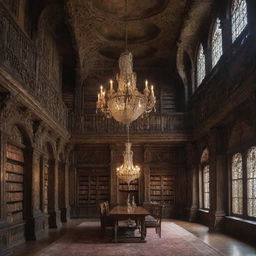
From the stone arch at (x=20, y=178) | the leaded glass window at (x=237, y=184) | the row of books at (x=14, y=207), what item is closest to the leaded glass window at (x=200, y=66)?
the leaded glass window at (x=237, y=184)

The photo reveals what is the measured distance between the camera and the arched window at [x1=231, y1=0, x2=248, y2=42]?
32.1ft

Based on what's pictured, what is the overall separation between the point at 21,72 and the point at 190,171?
28.8 feet

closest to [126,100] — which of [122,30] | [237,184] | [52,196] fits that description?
[237,184]

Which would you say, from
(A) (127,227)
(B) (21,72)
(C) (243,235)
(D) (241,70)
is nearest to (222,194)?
(C) (243,235)

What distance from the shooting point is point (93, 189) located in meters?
16.2

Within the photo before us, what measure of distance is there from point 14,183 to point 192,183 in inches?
293

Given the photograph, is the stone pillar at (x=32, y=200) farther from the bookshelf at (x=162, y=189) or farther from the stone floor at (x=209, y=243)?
the bookshelf at (x=162, y=189)

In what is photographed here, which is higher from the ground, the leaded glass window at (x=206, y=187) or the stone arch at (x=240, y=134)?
the stone arch at (x=240, y=134)

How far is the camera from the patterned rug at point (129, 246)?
7965mm

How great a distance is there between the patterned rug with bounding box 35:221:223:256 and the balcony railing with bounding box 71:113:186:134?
4.61m

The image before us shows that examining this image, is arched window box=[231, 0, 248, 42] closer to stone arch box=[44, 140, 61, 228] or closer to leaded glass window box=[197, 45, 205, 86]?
leaded glass window box=[197, 45, 205, 86]

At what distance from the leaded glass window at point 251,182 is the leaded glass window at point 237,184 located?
0.59 meters

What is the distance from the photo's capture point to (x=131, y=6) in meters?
12.4

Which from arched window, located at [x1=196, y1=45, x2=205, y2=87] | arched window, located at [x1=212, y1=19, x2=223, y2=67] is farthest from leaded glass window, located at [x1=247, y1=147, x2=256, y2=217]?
arched window, located at [x1=196, y1=45, x2=205, y2=87]
